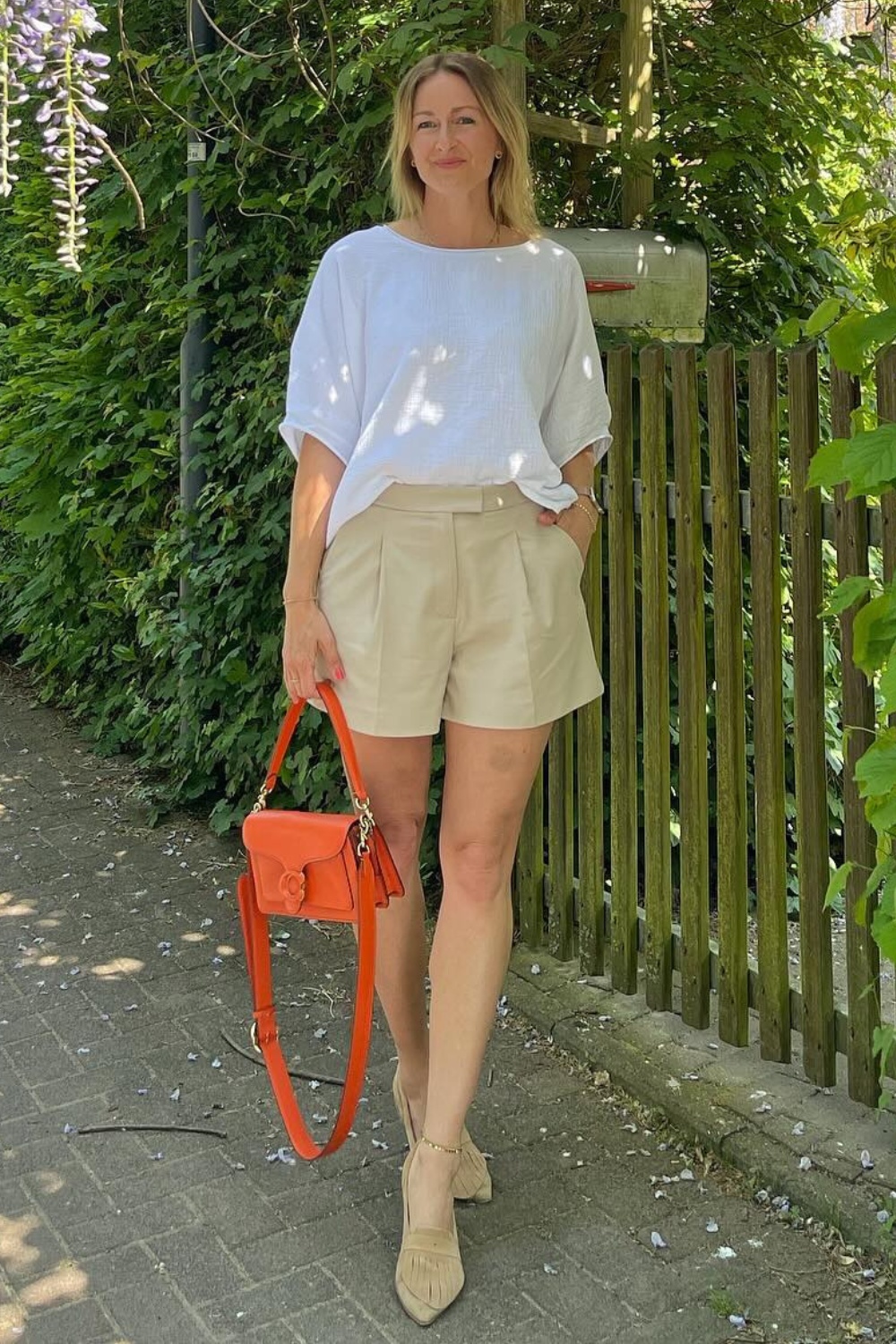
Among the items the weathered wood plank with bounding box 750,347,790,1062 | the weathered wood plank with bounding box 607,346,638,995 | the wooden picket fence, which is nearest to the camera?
the wooden picket fence

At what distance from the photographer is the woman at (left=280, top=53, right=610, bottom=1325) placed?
8.38ft

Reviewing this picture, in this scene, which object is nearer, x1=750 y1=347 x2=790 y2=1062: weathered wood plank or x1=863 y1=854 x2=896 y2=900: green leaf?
x1=863 y1=854 x2=896 y2=900: green leaf

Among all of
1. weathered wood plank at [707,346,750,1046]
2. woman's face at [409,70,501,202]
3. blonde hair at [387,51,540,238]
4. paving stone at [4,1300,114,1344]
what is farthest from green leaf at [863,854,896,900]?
paving stone at [4,1300,114,1344]

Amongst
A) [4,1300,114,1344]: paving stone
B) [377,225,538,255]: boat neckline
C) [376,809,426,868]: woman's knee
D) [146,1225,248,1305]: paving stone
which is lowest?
[4,1300,114,1344]: paving stone

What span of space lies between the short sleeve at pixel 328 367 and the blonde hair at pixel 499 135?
22cm

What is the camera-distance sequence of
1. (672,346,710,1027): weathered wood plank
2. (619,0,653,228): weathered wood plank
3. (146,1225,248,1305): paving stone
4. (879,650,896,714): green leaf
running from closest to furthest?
(879,650,896,714): green leaf, (146,1225,248,1305): paving stone, (672,346,710,1027): weathered wood plank, (619,0,653,228): weathered wood plank

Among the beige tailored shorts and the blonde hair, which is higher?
the blonde hair

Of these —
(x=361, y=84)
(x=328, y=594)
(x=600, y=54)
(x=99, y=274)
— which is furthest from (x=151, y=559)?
(x=328, y=594)

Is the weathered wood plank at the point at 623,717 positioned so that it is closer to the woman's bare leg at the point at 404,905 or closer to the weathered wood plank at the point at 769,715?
the weathered wood plank at the point at 769,715

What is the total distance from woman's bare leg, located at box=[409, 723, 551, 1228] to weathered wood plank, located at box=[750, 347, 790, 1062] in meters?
0.71

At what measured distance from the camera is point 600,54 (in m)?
4.39

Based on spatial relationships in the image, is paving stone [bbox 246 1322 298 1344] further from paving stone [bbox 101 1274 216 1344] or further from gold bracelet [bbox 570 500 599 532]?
gold bracelet [bbox 570 500 599 532]

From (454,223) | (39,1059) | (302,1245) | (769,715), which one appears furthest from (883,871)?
(39,1059)

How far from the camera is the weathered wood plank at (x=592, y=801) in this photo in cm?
374
